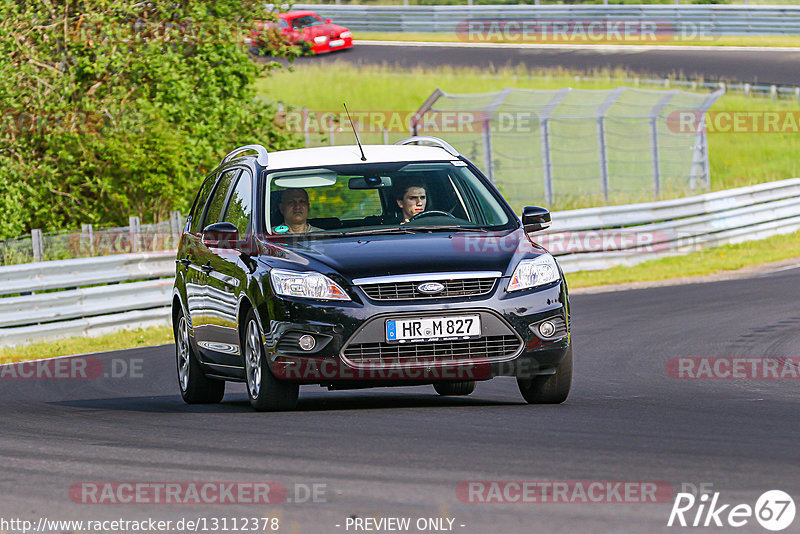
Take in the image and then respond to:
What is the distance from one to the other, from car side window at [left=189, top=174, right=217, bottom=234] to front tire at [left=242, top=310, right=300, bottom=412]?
2.32 metres

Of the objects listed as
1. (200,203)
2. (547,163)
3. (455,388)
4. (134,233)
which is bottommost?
(547,163)

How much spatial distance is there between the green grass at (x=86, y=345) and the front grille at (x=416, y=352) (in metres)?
8.40

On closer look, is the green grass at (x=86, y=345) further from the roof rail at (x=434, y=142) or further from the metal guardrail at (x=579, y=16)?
the metal guardrail at (x=579, y=16)

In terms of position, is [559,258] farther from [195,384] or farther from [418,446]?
[418,446]

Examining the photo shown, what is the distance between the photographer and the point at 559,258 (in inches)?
901

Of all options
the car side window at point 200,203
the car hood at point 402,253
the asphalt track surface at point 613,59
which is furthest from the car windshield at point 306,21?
the car hood at point 402,253

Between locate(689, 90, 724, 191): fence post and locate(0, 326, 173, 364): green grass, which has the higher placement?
locate(0, 326, 173, 364): green grass

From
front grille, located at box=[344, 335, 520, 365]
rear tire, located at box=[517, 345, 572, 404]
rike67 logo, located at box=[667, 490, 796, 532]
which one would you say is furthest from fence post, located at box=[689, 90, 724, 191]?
rike67 logo, located at box=[667, 490, 796, 532]

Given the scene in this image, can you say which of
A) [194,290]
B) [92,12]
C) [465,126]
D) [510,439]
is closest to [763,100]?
[465,126]

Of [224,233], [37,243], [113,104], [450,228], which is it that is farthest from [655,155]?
[224,233]

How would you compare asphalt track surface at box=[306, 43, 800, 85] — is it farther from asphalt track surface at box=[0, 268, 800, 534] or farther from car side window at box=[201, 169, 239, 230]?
car side window at box=[201, 169, 239, 230]

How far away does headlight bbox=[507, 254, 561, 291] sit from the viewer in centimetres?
879

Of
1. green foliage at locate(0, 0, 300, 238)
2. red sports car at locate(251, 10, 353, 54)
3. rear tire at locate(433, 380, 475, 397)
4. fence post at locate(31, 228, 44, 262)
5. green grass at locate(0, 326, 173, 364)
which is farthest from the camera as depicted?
red sports car at locate(251, 10, 353, 54)

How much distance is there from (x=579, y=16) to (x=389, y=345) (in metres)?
41.1
